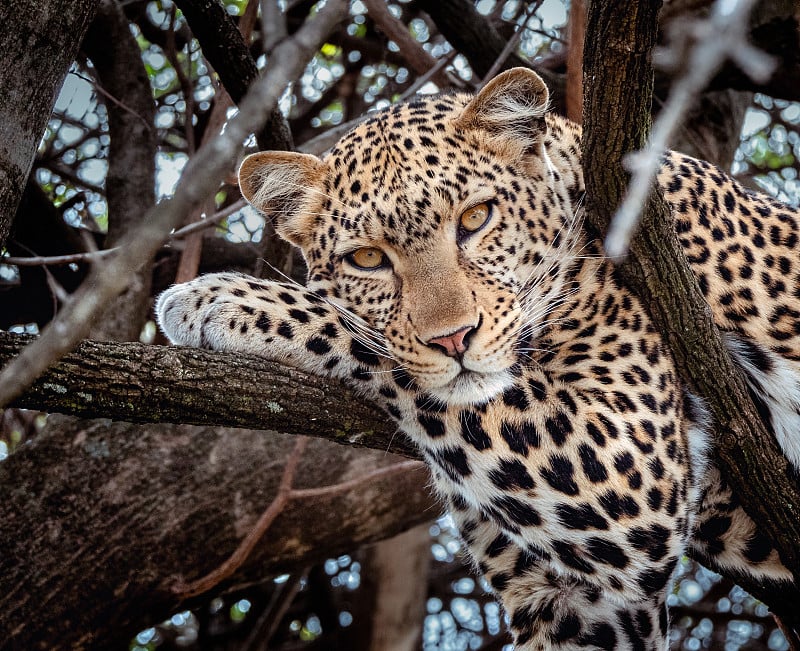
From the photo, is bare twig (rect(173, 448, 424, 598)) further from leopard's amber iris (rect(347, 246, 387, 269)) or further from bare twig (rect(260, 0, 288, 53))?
bare twig (rect(260, 0, 288, 53))

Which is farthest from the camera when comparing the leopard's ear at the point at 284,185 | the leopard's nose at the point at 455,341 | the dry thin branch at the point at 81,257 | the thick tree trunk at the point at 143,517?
the thick tree trunk at the point at 143,517

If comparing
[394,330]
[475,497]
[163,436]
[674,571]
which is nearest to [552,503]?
[475,497]

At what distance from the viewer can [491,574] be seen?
4.04 meters

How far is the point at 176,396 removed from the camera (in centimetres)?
296

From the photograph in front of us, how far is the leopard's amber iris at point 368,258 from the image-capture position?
11.6 feet

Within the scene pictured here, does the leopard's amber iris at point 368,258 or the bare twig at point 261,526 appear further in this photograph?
the bare twig at point 261,526

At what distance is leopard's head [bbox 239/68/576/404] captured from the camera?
129 inches

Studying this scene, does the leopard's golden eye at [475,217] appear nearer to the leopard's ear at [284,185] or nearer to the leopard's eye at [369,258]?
the leopard's eye at [369,258]

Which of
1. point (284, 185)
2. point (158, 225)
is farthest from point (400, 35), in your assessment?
point (158, 225)

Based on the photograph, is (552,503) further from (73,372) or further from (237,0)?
(237,0)

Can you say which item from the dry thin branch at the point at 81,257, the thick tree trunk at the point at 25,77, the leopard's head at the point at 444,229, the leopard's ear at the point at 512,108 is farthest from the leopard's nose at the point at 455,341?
the thick tree trunk at the point at 25,77

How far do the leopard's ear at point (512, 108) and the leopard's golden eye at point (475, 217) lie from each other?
0.33m

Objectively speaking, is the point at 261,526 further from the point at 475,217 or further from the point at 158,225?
the point at 158,225

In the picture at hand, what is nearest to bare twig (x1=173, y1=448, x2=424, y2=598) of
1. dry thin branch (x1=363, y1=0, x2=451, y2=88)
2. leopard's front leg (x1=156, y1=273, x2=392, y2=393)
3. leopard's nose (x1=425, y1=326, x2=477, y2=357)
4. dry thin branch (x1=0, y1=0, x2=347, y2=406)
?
Answer: leopard's front leg (x1=156, y1=273, x2=392, y2=393)
